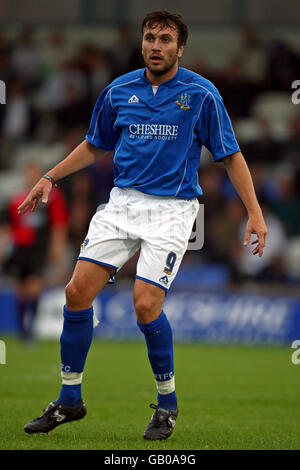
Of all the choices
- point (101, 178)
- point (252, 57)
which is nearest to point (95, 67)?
point (252, 57)

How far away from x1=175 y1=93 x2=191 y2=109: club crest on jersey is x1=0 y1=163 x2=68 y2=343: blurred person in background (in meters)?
6.92

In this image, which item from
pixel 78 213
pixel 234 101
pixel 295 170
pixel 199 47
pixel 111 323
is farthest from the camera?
pixel 199 47

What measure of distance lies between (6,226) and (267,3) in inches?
222

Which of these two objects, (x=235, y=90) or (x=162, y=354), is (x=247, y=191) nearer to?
(x=162, y=354)

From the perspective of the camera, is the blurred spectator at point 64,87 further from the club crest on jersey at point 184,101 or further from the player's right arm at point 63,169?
the club crest on jersey at point 184,101

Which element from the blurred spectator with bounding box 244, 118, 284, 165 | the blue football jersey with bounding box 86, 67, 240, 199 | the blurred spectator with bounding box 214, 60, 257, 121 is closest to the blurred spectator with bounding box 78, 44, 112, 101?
the blurred spectator with bounding box 214, 60, 257, 121

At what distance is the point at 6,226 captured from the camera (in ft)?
47.6

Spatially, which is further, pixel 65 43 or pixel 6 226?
pixel 65 43

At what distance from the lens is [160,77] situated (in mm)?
5516

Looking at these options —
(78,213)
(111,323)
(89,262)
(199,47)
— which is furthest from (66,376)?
(199,47)

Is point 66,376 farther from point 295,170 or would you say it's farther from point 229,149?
point 295,170

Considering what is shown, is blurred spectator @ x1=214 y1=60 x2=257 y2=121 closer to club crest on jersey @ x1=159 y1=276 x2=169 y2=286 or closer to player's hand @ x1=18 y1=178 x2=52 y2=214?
player's hand @ x1=18 y1=178 x2=52 y2=214

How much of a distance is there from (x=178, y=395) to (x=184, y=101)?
9.76 feet

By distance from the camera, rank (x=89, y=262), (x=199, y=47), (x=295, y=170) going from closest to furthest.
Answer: (x=89, y=262)
(x=295, y=170)
(x=199, y=47)
